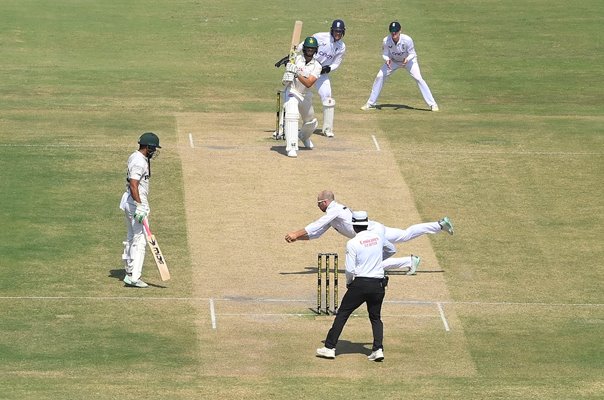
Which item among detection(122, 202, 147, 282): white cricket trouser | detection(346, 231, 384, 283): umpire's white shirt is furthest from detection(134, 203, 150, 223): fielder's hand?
detection(346, 231, 384, 283): umpire's white shirt

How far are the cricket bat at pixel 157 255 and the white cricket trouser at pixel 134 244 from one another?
141 mm

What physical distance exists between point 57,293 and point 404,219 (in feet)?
25.4

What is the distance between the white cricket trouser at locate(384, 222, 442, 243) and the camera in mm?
26172

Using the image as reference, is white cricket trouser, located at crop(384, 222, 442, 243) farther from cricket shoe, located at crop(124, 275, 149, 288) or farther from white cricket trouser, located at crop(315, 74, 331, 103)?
white cricket trouser, located at crop(315, 74, 331, 103)

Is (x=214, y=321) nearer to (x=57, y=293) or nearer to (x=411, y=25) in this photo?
(x=57, y=293)

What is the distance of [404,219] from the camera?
2955cm

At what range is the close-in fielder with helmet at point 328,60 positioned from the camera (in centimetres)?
3484

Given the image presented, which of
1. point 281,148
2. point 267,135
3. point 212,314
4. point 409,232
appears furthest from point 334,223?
point 267,135

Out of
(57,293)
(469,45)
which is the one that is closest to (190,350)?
(57,293)

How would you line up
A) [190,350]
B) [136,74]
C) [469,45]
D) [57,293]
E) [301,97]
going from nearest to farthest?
[190,350], [57,293], [301,97], [136,74], [469,45]

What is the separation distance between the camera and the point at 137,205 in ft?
81.5

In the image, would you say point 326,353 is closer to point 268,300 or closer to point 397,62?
point 268,300

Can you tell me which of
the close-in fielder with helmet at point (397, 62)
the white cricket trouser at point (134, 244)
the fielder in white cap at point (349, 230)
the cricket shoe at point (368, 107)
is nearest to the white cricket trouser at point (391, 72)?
the close-in fielder with helmet at point (397, 62)

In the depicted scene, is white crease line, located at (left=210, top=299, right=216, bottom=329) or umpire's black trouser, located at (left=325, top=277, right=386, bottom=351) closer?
umpire's black trouser, located at (left=325, top=277, right=386, bottom=351)
